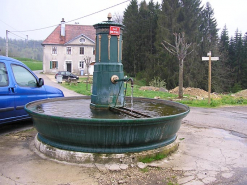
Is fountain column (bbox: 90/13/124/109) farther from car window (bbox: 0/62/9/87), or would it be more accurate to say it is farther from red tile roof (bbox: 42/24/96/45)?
red tile roof (bbox: 42/24/96/45)

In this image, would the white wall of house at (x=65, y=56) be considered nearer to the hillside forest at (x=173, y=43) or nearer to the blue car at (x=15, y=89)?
the hillside forest at (x=173, y=43)

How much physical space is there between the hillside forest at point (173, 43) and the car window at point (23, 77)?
29.3 metres

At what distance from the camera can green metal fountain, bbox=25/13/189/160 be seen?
4.38m

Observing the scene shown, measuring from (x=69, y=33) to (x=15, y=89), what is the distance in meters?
47.8

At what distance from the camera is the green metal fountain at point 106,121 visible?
14.4 ft

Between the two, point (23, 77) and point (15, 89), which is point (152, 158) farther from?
point (23, 77)

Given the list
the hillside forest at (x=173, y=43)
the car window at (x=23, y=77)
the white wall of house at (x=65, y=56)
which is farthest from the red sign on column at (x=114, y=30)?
the white wall of house at (x=65, y=56)

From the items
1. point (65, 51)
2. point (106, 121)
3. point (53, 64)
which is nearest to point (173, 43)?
point (65, 51)

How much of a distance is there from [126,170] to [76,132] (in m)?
1.07

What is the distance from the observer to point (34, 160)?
4.73m

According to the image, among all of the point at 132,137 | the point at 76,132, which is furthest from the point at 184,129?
the point at 76,132

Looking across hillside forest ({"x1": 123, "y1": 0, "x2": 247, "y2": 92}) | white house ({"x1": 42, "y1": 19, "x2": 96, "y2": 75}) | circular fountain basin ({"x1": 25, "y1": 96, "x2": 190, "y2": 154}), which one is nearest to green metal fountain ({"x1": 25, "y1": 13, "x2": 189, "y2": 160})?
circular fountain basin ({"x1": 25, "y1": 96, "x2": 190, "y2": 154})

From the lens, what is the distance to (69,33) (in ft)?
171

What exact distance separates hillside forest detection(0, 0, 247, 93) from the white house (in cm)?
820
